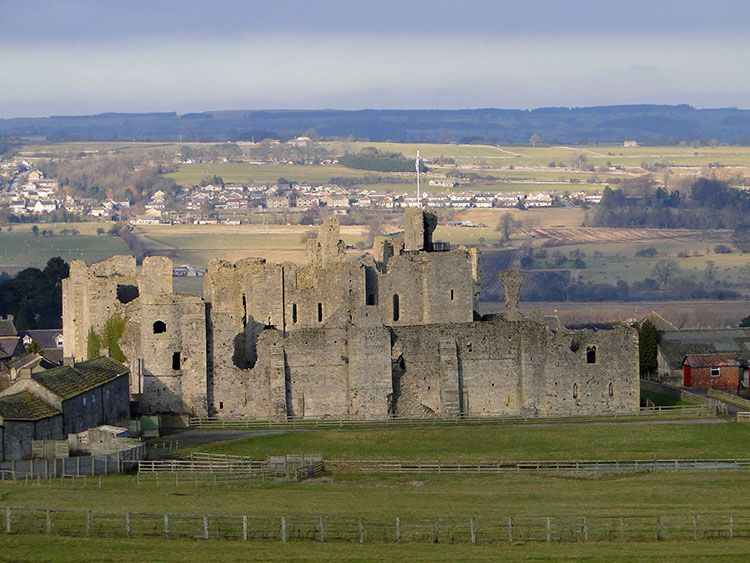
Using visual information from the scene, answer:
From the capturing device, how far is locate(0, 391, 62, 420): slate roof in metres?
61.5

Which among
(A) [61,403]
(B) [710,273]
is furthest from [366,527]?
(B) [710,273]

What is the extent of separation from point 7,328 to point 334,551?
222 feet

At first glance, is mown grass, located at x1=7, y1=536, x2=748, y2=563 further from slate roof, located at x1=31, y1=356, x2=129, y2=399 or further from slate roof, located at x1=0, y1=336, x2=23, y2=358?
slate roof, located at x1=0, y1=336, x2=23, y2=358

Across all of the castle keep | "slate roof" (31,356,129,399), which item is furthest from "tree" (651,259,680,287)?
"slate roof" (31,356,129,399)

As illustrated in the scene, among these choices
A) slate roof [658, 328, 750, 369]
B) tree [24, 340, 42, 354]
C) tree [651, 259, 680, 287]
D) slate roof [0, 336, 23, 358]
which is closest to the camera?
slate roof [658, 328, 750, 369]

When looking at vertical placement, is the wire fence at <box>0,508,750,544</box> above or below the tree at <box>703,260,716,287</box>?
above

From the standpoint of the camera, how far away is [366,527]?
4722cm

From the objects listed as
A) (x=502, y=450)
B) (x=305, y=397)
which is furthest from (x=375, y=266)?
(x=502, y=450)

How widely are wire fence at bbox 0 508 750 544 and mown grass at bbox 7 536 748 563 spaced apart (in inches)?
26.0

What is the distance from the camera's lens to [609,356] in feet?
245

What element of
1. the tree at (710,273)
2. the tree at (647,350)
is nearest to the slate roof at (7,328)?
the tree at (647,350)

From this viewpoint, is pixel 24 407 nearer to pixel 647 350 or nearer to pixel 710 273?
pixel 647 350

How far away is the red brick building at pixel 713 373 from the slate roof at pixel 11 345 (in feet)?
137

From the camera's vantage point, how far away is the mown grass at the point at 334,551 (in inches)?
1719
